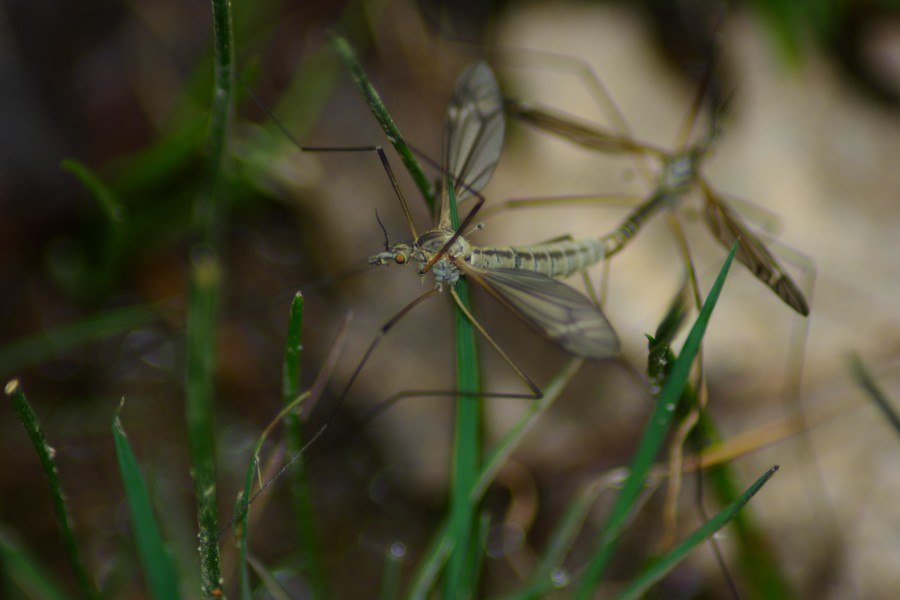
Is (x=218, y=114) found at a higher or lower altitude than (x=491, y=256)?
higher

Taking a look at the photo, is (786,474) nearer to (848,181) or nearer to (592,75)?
(848,181)

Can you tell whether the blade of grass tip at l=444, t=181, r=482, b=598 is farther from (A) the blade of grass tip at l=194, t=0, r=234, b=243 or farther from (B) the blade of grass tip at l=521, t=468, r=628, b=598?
(A) the blade of grass tip at l=194, t=0, r=234, b=243

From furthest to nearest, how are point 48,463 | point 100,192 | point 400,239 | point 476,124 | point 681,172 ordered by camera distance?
1. point 400,239
2. point 681,172
3. point 100,192
4. point 476,124
5. point 48,463

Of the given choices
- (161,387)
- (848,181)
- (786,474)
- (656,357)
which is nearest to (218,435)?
(161,387)

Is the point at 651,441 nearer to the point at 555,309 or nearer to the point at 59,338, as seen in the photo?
the point at 555,309

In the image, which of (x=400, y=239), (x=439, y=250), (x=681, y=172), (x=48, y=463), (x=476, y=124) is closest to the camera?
(x=48, y=463)

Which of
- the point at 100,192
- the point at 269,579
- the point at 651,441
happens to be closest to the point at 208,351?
the point at 269,579
